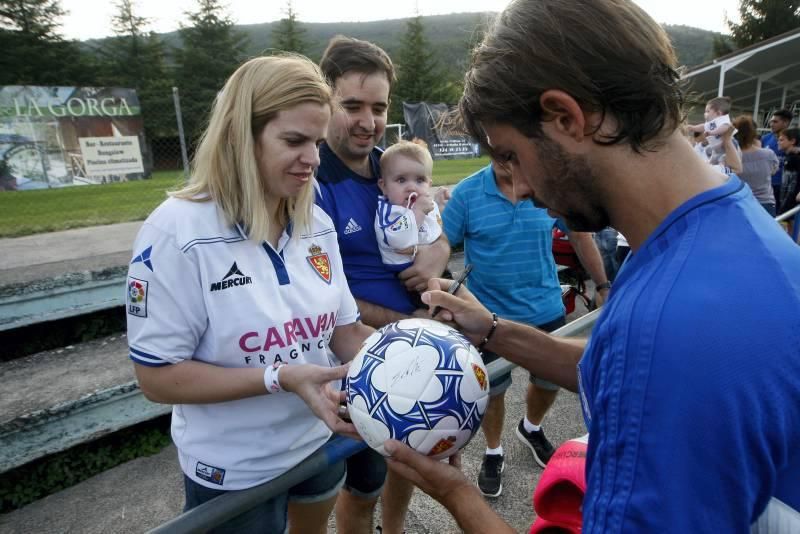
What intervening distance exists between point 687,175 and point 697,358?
17.4 inches

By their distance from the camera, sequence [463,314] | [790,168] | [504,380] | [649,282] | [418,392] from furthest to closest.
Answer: [790,168], [504,380], [463,314], [418,392], [649,282]

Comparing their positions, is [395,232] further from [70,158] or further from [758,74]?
[758,74]

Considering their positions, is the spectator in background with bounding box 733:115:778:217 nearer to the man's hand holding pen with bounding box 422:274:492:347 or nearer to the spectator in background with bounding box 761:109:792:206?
the spectator in background with bounding box 761:109:792:206

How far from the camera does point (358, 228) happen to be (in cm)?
236

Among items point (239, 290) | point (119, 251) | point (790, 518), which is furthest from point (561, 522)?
point (119, 251)

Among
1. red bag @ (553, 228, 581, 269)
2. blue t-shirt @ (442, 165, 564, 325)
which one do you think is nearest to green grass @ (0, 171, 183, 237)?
red bag @ (553, 228, 581, 269)

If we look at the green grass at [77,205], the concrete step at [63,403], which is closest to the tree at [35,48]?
the green grass at [77,205]

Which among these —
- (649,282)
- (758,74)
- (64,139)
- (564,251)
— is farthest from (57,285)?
(758,74)

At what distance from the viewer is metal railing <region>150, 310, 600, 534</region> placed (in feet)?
4.11

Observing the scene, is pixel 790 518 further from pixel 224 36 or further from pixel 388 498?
pixel 224 36

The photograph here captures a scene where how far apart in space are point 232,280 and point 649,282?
1.14 metres

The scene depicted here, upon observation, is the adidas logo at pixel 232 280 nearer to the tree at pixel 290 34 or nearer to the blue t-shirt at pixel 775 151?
the blue t-shirt at pixel 775 151

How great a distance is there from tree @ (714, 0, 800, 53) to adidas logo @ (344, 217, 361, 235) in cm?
5102

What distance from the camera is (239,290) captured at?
4.94 feet
